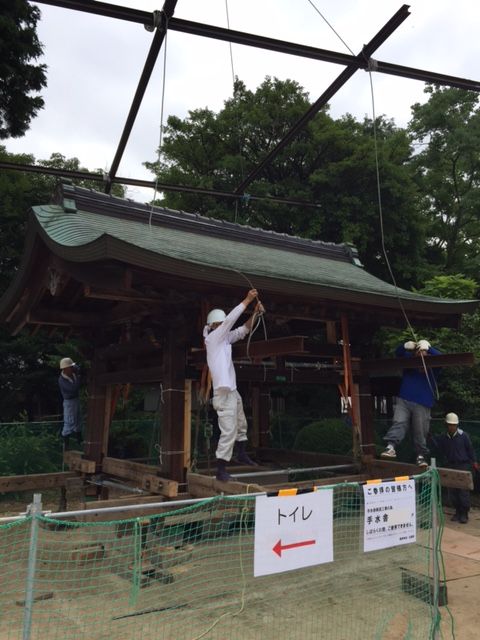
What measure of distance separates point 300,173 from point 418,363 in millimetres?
13553

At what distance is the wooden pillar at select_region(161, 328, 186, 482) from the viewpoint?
616 cm

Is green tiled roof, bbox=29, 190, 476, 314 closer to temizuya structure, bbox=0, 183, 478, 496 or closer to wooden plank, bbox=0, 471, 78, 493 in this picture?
temizuya structure, bbox=0, 183, 478, 496

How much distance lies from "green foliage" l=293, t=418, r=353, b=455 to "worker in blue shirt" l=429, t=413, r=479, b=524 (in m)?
2.15

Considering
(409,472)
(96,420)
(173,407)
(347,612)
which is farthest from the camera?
(96,420)

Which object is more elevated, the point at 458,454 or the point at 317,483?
the point at 458,454

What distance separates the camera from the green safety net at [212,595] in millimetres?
4391

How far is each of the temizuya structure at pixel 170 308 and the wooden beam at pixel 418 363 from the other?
0.02m

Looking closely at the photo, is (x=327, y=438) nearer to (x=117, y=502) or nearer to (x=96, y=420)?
(x=96, y=420)

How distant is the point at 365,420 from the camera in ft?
25.2

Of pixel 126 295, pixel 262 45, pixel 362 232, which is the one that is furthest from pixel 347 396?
pixel 362 232

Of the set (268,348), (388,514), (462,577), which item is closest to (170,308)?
(268,348)

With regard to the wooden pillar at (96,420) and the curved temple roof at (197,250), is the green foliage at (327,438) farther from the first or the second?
the wooden pillar at (96,420)

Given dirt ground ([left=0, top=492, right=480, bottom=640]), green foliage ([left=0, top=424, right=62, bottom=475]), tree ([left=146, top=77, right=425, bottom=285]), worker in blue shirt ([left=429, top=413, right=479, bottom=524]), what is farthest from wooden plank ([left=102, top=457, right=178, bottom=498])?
tree ([left=146, top=77, right=425, bottom=285])

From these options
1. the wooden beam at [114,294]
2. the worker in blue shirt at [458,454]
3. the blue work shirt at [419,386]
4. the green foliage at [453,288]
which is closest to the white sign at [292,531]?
the wooden beam at [114,294]
